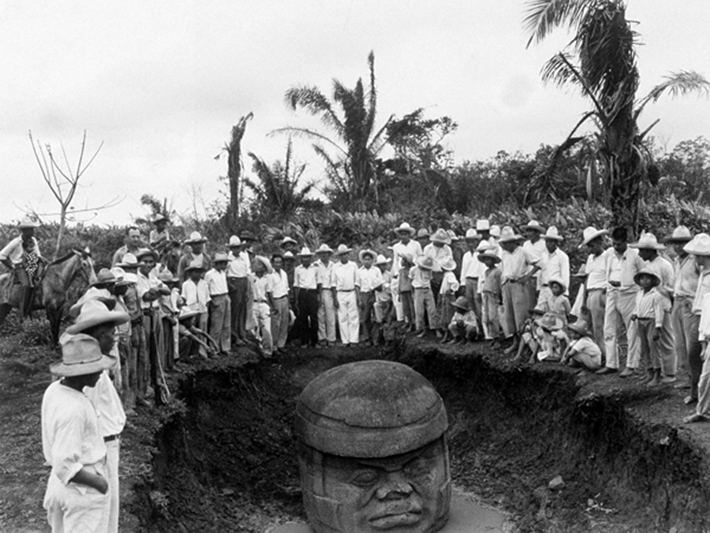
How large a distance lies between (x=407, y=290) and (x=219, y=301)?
14.1 ft

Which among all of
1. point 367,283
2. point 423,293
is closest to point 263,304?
point 367,283

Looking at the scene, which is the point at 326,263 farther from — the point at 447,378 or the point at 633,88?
the point at 633,88

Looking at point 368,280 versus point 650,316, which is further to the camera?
point 368,280

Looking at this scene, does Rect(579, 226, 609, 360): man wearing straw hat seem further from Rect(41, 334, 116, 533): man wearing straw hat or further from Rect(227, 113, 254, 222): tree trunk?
Rect(227, 113, 254, 222): tree trunk

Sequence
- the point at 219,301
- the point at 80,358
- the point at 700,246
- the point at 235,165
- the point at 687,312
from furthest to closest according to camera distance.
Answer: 1. the point at 235,165
2. the point at 219,301
3. the point at 687,312
4. the point at 700,246
5. the point at 80,358

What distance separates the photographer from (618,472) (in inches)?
345

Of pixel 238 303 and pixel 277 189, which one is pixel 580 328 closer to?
pixel 238 303

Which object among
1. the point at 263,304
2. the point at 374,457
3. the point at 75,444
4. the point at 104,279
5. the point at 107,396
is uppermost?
the point at 104,279

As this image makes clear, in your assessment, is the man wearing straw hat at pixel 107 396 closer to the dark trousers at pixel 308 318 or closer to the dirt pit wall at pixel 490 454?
the dirt pit wall at pixel 490 454

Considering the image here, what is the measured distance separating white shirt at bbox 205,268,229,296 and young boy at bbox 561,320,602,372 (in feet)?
21.9

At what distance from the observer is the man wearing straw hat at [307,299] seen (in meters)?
16.0

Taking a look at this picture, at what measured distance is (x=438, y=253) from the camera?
14445 mm

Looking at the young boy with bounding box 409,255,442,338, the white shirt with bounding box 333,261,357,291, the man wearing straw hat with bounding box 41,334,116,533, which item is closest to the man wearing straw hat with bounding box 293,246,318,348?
the white shirt with bounding box 333,261,357,291

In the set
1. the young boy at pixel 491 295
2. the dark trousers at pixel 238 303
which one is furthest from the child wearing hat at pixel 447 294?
the dark trousers at pixel 238 303
